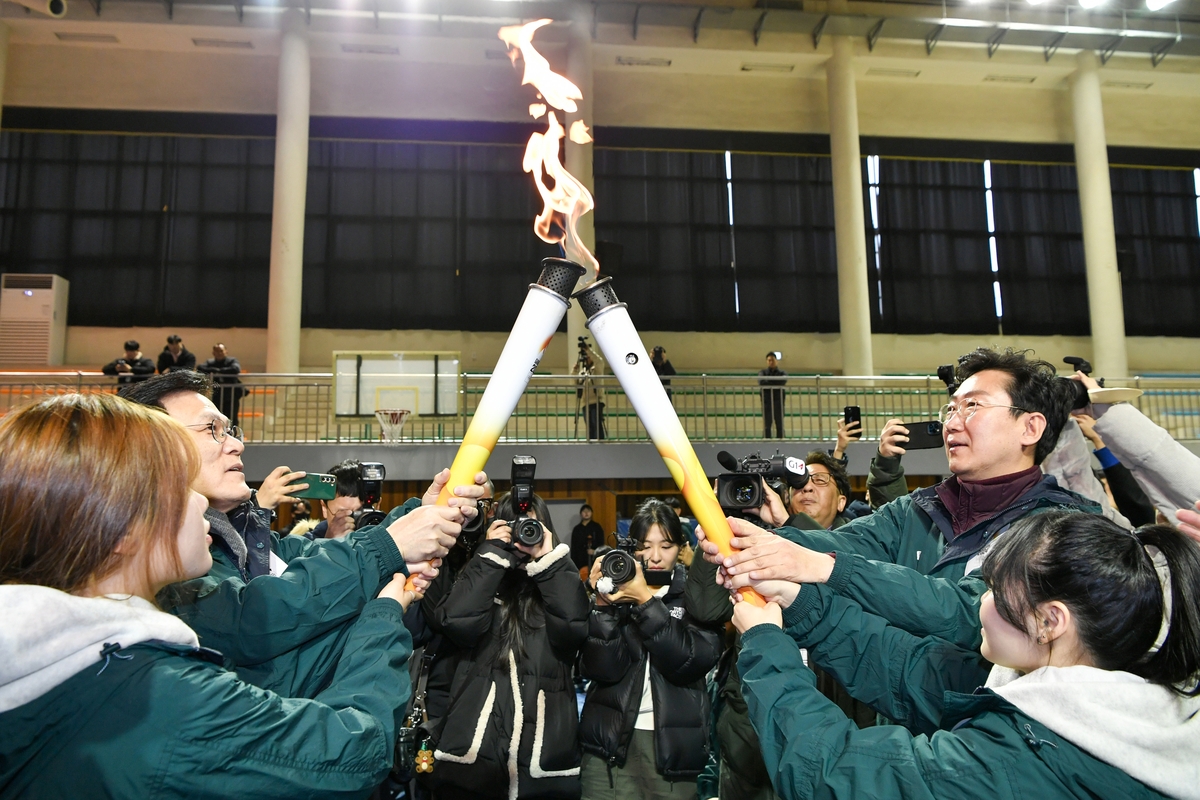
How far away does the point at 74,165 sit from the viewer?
47.8 ft

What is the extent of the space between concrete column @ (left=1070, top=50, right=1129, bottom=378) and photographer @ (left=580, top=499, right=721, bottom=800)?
14.5 m

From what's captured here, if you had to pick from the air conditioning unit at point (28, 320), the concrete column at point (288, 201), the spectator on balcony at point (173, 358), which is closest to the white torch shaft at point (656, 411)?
the spectator on balcony at point (173, 358)

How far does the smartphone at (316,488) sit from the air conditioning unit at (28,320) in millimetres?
12727

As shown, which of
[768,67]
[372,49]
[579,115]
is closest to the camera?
[579,115]

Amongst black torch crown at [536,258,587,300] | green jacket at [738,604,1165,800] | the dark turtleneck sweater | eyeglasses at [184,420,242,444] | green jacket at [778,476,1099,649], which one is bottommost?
green jacket at [738,604,1165,800]

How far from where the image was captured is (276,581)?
69.2 inches

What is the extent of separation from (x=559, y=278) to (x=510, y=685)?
1.77m

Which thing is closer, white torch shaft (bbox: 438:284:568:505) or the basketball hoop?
white torch shaft (bbox: 438:284:568:505)

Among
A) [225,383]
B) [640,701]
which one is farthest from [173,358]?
[640,701]

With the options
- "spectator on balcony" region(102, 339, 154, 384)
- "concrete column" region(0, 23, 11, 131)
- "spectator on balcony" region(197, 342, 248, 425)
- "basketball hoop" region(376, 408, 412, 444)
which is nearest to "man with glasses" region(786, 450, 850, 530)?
"basketball hoop" region(376, 408, 412, 444)

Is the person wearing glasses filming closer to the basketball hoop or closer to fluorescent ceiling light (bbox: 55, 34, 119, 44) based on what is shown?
the basketball hoop

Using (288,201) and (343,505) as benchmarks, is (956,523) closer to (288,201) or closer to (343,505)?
(343,505)

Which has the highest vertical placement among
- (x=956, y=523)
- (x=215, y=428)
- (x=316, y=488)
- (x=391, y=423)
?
(x=391, y=423)

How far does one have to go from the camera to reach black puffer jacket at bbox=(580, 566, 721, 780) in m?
3.01
